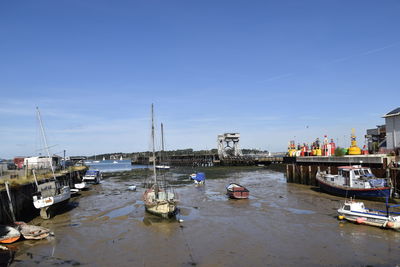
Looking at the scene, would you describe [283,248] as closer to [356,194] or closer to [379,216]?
[379,216]

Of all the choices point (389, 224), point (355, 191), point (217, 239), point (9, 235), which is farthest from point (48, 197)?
point (355, 191)

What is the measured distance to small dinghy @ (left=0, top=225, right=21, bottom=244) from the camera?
20431 millimetres

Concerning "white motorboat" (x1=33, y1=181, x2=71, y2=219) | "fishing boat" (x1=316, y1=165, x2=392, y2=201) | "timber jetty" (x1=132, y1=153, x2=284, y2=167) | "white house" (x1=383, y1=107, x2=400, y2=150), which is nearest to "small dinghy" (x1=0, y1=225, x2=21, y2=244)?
"white motorboat" (x1=33, y1=181, x2=71, y2=219)

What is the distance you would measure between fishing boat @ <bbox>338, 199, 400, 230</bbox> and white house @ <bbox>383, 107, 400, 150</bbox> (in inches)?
803

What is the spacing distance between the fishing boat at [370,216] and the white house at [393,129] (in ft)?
66.9

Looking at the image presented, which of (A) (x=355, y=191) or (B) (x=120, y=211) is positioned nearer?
(A) (x=355, y=191)

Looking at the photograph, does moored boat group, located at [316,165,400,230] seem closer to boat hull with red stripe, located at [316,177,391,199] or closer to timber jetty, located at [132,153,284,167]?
boat hull with red stripe, located at [316,177,391,199]

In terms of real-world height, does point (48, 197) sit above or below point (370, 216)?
above

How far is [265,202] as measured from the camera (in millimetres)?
35750

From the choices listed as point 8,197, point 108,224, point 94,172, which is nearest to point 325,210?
point 108,224

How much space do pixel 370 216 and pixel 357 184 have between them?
11.0 meters

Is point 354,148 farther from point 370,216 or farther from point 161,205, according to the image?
point 161,205

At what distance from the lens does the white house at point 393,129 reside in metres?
40.5

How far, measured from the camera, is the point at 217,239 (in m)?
21.6
